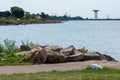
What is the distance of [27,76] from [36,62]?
4325 millimetres

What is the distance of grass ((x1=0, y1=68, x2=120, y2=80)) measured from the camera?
505 inches

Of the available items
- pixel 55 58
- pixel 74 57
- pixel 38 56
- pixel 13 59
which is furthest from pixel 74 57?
pixel 13 59

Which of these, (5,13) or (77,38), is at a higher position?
(77,38)

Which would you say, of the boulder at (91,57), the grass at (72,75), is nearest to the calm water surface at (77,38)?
the boulder at (91,57)

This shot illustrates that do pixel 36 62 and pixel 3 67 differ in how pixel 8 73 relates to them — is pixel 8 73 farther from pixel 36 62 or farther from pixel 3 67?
pixel 36 62

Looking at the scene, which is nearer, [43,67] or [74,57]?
[43,67]

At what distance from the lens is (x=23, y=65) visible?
16.8 meters

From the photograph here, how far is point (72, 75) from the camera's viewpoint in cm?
1348

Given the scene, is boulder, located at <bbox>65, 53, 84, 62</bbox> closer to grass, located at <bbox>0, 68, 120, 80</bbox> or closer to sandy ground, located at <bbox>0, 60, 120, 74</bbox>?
sandy ground, located at <bbox>0, 60, 120, 74</bbox>

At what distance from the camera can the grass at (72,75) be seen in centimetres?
1282

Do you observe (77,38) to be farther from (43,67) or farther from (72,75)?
(72,75)

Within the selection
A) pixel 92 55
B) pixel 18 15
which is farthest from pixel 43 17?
pixel 92 55

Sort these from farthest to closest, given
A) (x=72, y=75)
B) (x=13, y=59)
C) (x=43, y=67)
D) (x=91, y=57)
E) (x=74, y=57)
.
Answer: (x=91, y=57) → (x=74, y=57) → (x=13, y=59) → (x=43, y=67) → (x=72, y=75)

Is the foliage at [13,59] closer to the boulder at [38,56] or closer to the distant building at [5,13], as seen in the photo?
the boulder at [38,56]
